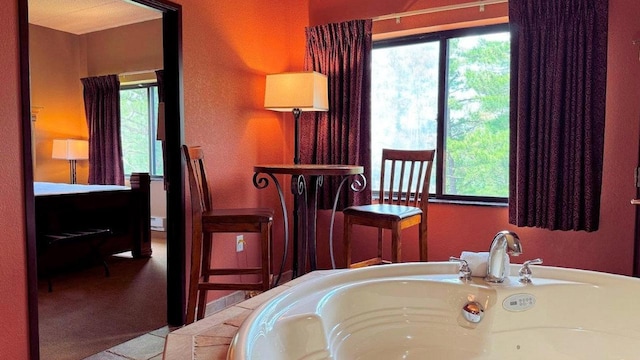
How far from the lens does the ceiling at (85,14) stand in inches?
168

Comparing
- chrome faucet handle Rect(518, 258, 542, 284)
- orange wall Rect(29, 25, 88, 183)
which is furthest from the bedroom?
orange wall Rect(29, 25, 88, 183)

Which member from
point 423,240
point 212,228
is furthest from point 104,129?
point 423,240

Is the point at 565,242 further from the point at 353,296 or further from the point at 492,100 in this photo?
the point at 353,296

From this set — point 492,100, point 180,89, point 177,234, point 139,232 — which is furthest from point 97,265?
point 492,100

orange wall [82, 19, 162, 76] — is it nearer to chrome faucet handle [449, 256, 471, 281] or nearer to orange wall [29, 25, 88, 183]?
orange wall [29, 25, 88, 183]

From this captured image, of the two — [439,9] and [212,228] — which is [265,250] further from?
[439,9]

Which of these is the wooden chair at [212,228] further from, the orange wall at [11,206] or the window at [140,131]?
the window at [140,131]

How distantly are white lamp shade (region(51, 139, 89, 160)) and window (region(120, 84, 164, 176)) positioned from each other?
1.53 feet

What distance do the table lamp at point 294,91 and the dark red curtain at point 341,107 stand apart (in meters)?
0.25

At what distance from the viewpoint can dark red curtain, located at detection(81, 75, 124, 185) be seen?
5270mm

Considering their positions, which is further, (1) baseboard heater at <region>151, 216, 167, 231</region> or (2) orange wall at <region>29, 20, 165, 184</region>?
(1) baseboard heater at <region>151, 216, 167, 231</region>

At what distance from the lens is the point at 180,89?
261 cm

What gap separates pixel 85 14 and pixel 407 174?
360 cm

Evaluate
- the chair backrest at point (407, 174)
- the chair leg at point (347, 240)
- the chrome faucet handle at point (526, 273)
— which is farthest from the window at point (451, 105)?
the chrome faucet handle at point (526, 273)
